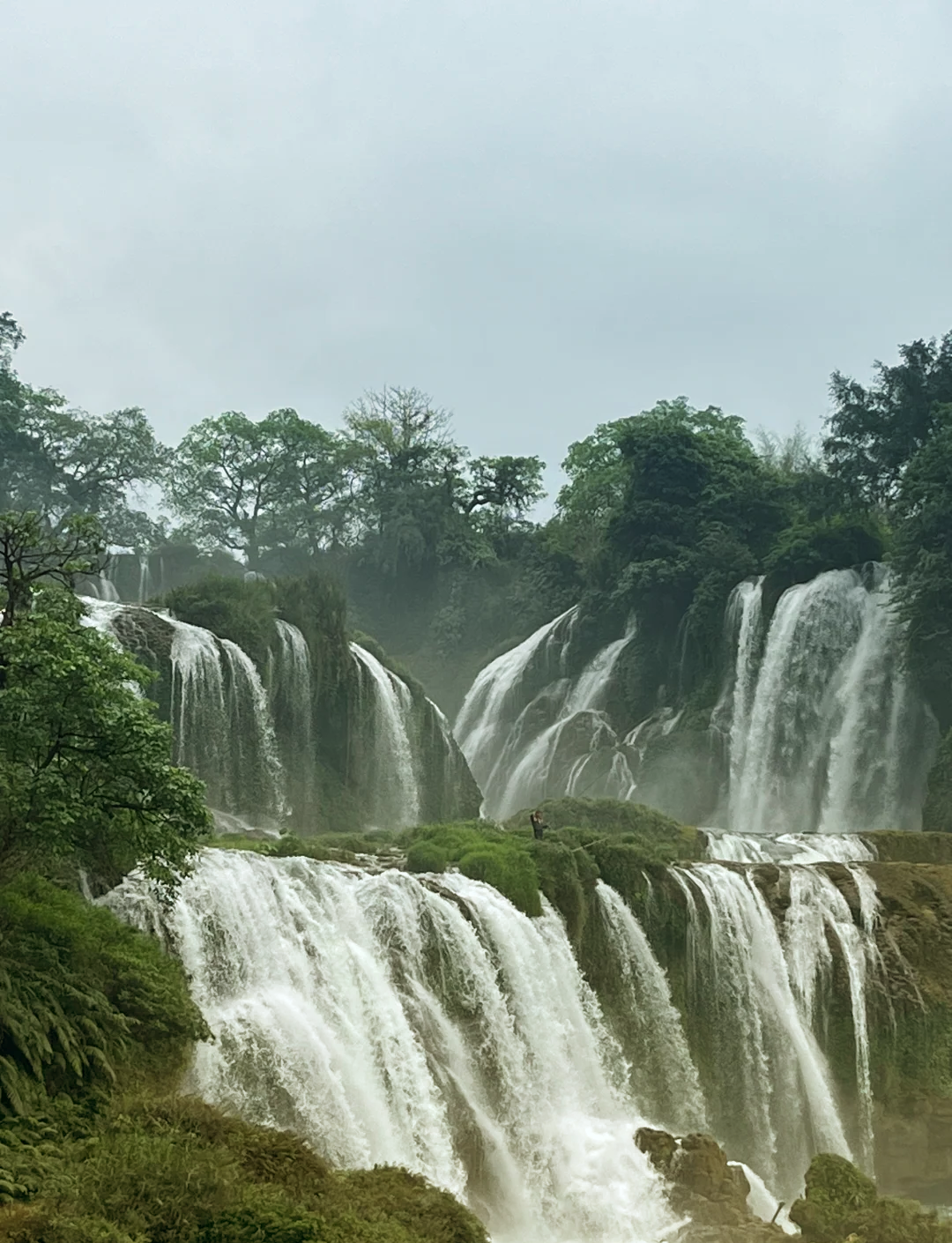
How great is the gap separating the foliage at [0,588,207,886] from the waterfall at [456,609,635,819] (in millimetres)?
30961

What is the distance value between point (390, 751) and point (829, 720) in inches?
570

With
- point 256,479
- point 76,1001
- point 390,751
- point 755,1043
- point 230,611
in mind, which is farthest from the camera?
point 256,479

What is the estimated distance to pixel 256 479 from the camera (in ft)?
233

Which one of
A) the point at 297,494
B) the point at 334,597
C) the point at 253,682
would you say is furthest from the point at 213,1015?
the point at 297,494

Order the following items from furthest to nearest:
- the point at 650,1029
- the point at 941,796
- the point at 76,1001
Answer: the point at 941,796 → the point at 650,1029 → the point at 76,1001

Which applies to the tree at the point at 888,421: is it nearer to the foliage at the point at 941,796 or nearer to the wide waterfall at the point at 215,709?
the foliage at the point at 941,796

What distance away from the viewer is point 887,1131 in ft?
77.4

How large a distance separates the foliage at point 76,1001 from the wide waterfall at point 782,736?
29036 mm

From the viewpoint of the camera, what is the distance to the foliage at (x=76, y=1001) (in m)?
12.8

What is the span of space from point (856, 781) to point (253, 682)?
1958 centimetres

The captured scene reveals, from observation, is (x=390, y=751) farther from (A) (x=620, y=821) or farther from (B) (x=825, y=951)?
(B) (x=825, y=951)

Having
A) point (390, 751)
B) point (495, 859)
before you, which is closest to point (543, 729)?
point (390, 751)

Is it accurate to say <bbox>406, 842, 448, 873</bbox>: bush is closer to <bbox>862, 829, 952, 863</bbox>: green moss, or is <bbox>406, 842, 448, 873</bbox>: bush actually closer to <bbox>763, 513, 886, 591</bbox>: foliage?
<bbox>862, 829, 952, 863</bbox>: green moss

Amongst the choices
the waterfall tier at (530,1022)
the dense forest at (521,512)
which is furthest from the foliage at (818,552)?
the waterfall tier at (530,1022)
